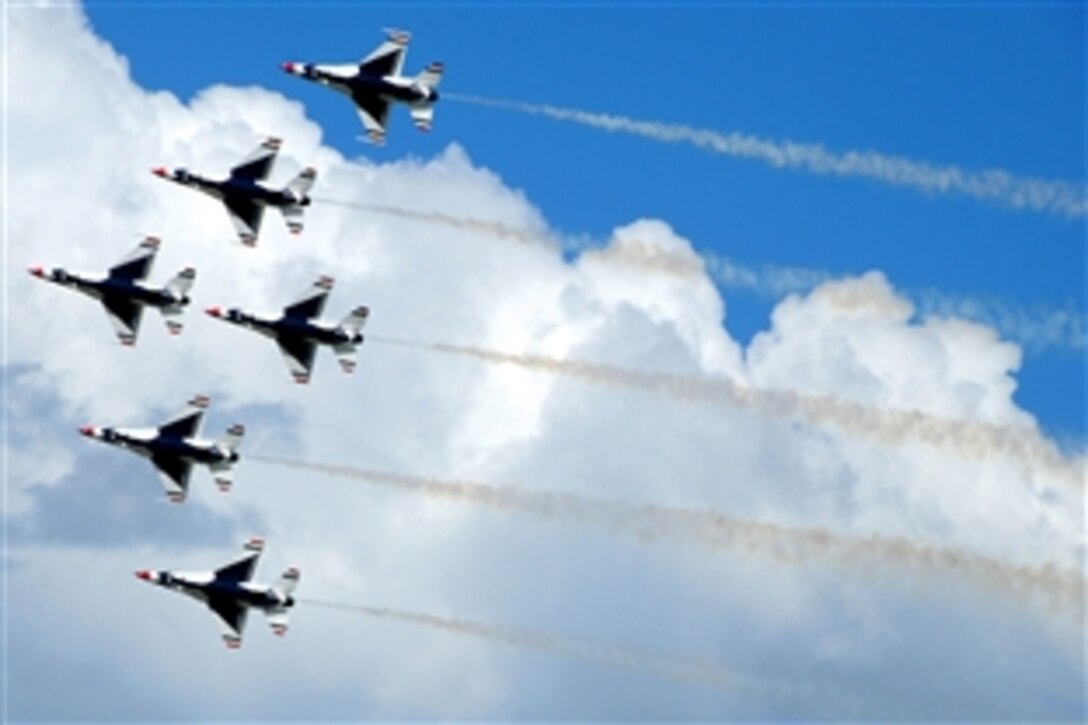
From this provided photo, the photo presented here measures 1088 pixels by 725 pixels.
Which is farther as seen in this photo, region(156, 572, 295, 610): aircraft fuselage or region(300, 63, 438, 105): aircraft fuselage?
region(156, 572, 295, 610): aircraft fuselage

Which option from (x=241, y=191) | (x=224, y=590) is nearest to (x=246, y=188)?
(x=241, y=191)

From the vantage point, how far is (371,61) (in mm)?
149000

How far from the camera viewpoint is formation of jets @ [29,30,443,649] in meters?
149

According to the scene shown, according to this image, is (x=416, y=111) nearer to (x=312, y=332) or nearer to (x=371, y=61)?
(x=371, y=61)

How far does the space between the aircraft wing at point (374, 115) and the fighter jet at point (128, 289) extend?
551 inches

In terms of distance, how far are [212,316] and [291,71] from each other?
15.0 meters

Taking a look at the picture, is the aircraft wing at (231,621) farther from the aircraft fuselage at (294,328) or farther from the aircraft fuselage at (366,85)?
the aircraft fuselage at (366,85)

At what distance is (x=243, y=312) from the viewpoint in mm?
156500

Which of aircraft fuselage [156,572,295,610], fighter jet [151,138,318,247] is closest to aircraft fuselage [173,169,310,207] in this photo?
fighter jet [151,138,318,247]

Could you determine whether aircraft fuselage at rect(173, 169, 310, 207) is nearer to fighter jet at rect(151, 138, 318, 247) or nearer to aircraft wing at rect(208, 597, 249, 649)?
fighter jet at rect(151, 138, 318, 247)

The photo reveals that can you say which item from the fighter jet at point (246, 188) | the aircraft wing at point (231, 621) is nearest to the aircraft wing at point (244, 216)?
the fighter jet at point (246, 188)

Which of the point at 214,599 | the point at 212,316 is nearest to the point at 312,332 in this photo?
the point at 212,316

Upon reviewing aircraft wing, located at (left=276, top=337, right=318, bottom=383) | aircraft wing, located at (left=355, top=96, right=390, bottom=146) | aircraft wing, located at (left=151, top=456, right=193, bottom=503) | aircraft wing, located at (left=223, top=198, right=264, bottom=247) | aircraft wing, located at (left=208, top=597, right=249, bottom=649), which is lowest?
aircraft wing, located at (left=208, top=597, right=249, bottom=649)

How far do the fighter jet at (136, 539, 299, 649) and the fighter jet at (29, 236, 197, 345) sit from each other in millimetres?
13816
